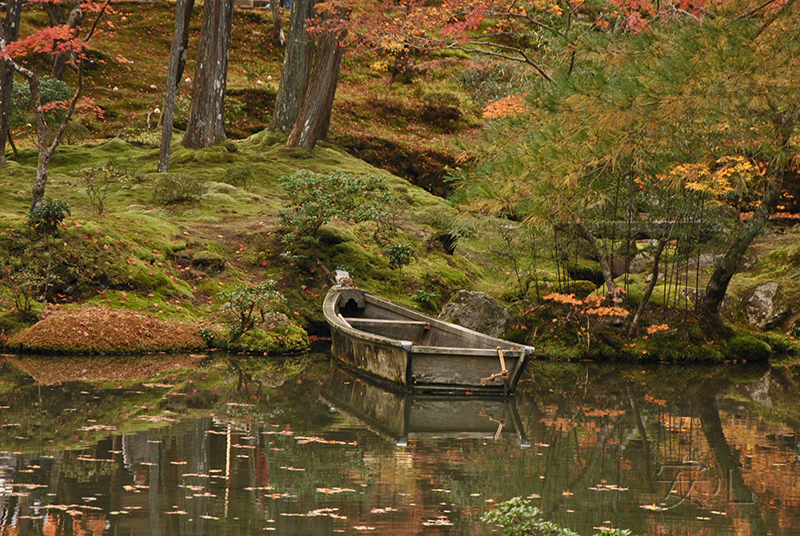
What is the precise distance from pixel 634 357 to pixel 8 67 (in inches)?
475

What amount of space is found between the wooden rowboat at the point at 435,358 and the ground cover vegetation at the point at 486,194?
5.78 ft

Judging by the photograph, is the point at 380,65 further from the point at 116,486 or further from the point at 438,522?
the point at 438,522

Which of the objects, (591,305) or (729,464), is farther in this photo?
(591,305)

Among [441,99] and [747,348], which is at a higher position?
[441,99]

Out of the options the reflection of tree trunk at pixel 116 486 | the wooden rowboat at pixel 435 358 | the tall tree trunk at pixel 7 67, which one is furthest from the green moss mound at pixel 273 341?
the tall tree trunk at pixel 7 67

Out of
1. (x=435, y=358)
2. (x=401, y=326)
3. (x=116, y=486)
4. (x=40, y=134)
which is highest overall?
(x=40, y=134)

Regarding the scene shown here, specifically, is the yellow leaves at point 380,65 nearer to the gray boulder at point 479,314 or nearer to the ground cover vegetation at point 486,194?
the ground cover vegetation at point 486,194

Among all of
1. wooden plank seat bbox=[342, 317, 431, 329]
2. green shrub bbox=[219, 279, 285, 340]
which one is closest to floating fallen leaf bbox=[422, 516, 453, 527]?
wooden plank seat bbox=[342, 317, 431, 329]

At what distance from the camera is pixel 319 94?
19094mm

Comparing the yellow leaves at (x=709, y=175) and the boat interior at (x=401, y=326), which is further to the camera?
the boat interior at (x=401, y=326)

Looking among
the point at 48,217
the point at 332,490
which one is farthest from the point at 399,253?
the point at 332,490

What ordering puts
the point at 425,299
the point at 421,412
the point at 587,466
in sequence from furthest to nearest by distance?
1. the point at 425,299
2. the point at 421,412
3. the point at 587,466

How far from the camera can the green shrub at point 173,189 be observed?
15508 mm

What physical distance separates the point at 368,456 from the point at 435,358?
263cm
